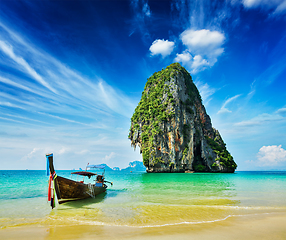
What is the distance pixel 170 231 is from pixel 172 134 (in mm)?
42090

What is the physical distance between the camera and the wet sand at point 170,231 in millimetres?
5104

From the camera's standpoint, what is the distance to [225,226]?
6.02m

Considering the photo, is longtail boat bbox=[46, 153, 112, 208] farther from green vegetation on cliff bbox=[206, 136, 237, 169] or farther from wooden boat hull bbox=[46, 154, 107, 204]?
green vegetation on cliff bbox=[206, 136, 237, 169]

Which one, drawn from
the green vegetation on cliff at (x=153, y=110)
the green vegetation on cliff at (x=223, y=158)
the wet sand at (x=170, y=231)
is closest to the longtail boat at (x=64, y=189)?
the wet sand at (x=170, y=231)

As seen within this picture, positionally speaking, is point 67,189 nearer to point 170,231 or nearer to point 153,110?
point 170,231

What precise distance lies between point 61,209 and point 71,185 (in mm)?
1596

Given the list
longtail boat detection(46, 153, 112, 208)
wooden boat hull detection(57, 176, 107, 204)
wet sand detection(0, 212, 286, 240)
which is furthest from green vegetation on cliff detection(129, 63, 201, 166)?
wet sand detection(0, 212, 286, 240)

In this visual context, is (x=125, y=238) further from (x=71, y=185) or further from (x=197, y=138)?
(x=197, y=138)

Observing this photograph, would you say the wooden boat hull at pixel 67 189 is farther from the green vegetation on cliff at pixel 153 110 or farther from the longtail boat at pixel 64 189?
the green vegetation on cliff at pixel 153 110

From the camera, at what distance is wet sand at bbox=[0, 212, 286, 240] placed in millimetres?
5104

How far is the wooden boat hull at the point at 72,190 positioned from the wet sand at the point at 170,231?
3706mm

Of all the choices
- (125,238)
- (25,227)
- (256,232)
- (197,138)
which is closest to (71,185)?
(25,227)

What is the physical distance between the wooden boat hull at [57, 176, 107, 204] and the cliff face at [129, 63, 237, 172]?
3430 cm

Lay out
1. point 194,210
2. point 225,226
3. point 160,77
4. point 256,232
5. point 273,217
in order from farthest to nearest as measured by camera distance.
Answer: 1. point 160,77
2. point 194,210
3. point 273,217
4. point 225,226
5. point 256,232
